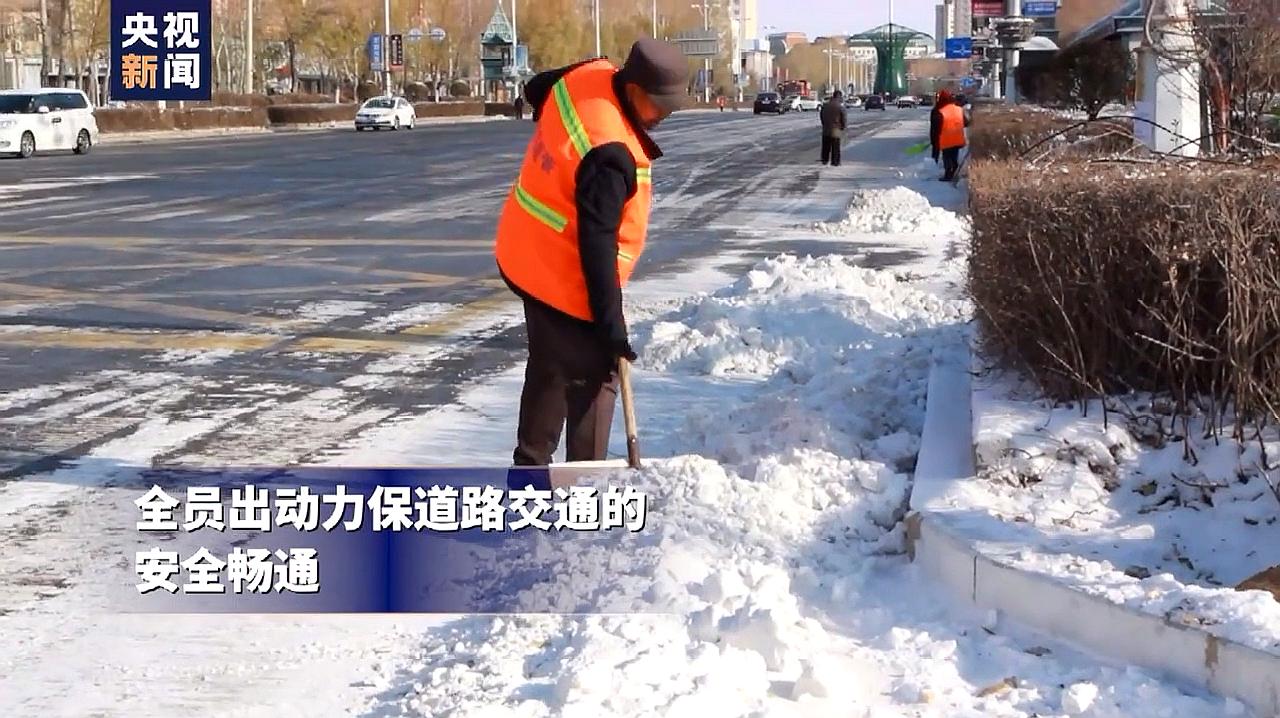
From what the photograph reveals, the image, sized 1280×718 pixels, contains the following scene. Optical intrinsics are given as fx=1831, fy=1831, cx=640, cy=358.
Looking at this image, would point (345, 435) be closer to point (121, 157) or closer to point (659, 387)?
point (659, 387)

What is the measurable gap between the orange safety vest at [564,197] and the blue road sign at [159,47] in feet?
151

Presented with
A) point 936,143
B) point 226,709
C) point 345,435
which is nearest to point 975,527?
point 226,709

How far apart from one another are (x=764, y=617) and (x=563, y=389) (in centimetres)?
149

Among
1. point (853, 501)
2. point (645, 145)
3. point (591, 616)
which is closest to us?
point (591, 616)

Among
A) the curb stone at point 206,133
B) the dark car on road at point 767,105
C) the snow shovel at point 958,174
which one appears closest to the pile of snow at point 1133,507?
the snow shovel at point 958,174

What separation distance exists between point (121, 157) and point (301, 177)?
1072 centimetres

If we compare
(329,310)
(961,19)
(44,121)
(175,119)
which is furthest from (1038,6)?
(175,119)

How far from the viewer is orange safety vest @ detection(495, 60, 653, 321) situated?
17.9ft

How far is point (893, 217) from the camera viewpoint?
64.7 ft

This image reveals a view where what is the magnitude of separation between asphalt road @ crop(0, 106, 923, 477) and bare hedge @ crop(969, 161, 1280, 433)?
3.05 metres

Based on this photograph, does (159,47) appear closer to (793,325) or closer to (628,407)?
(793,325)

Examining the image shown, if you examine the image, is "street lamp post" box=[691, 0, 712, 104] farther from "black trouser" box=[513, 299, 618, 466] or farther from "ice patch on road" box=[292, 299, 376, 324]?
"black trouser" box=[513, 299, 618, 466]

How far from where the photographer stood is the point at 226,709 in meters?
4.68

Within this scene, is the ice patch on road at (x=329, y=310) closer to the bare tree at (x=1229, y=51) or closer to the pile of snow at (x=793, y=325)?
the pile of snow at (x=793, y=325)
